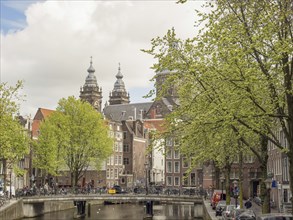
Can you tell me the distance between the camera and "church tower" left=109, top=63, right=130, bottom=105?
183 meters

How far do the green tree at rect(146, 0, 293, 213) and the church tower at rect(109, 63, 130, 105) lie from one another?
159 metres

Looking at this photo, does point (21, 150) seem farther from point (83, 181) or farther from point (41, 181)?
point (83, 181)

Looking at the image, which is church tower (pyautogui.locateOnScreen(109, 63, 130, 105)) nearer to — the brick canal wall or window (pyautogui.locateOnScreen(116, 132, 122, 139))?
window (pyautogui.locateOnScreen(116, 132, 122, 139))

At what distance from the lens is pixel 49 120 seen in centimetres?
7381

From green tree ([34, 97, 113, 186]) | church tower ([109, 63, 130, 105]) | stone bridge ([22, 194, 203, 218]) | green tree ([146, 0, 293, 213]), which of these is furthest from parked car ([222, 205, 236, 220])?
church tower ([109, 63, 130, 105])

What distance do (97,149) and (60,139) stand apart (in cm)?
545

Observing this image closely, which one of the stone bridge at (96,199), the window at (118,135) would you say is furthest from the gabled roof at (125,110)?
the stone bridge at (96,199)

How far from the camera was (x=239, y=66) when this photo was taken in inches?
824

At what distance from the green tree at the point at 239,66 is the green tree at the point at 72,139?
161 ft

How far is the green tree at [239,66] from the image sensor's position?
2100 cm

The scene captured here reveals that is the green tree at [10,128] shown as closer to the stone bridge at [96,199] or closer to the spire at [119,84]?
the stone bridge at [96,199]

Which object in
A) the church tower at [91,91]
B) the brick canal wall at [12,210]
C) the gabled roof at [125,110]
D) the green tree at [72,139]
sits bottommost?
the brick canal wall at [12,210]

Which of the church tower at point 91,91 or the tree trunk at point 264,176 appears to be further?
the church tower at point 91,91

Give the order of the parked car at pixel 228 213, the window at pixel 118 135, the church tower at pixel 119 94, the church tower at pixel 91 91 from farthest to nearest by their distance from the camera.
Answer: the church tower at pixel 119 94 < the church tower at pixel 91 91 < the window at pixel 118 135 < the parked car at pixel 228 213
